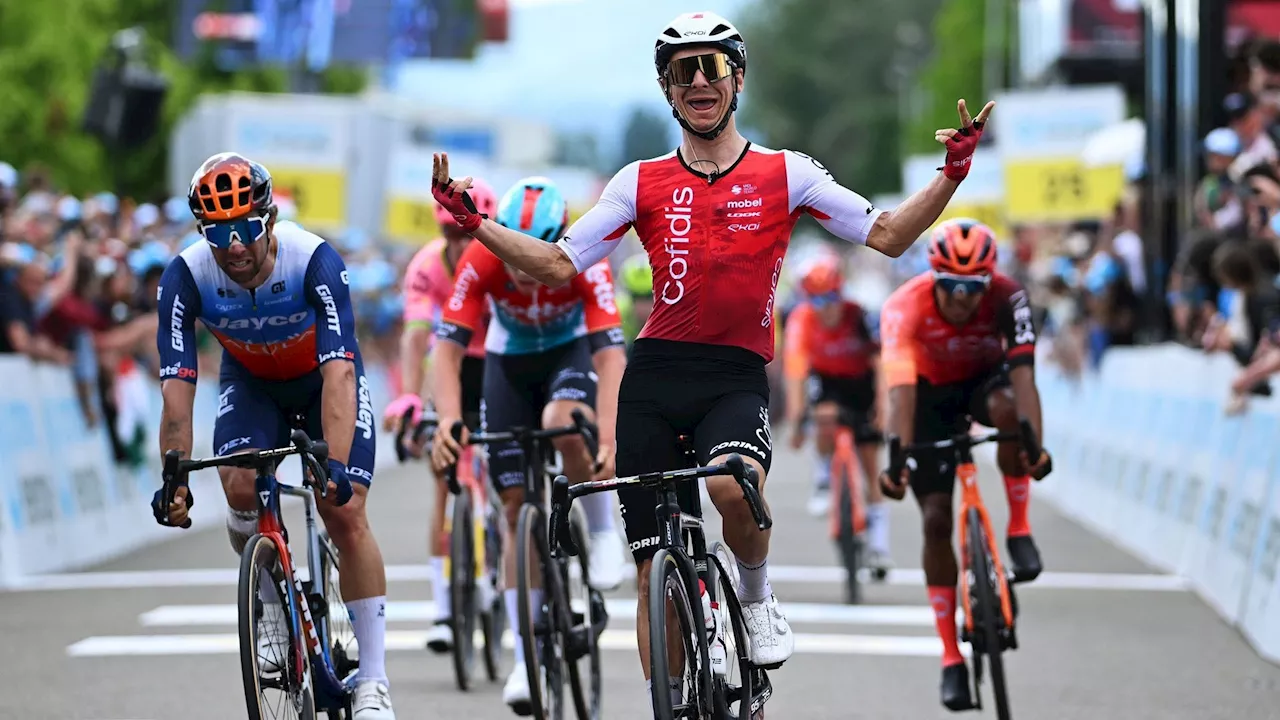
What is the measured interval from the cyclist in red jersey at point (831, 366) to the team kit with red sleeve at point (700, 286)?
8290mm

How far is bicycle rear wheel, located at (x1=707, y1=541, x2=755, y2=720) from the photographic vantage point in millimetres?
7254

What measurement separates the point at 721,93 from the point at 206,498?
13342 millimetres

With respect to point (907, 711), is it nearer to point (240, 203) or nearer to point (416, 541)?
point (240, 203)

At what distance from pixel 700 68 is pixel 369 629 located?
239 centimetres

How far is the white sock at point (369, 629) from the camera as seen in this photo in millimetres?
8211

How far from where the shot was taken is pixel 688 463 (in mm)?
7398

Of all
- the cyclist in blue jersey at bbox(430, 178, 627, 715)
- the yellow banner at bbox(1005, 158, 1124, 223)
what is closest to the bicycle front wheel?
the cyclist in blue jersey at bbox(430, 178, 627, 715)

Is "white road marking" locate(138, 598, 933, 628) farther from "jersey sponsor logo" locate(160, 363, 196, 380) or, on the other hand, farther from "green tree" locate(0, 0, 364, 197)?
"green tree" locate(0, 0, 364, 197)

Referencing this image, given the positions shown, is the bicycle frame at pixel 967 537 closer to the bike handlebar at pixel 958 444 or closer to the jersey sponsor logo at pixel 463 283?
the bike handlebar at pixel 958 444

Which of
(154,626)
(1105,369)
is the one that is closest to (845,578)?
(154,626)

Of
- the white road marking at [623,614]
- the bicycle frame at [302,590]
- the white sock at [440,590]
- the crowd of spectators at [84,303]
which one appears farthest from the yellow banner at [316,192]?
the bicycle frame at [302,590]

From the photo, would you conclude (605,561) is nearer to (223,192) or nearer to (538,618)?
(538,618)

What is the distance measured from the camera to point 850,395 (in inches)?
635

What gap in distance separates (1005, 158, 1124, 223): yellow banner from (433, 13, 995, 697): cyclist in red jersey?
75.2 feet
